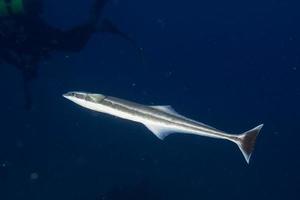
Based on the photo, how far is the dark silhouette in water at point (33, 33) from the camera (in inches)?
348

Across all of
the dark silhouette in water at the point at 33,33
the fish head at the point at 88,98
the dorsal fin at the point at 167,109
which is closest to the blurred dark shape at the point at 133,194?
the dark silhouette in water at the point at 33,33

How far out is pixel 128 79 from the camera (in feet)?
189

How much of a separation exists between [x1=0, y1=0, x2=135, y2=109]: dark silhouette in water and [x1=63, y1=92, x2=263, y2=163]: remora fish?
18.3 ft

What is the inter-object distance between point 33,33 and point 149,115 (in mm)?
6238

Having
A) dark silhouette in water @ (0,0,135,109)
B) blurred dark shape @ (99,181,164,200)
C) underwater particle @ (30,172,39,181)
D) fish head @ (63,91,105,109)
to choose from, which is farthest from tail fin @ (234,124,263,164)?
underwater particle @ (30,172,39,181)

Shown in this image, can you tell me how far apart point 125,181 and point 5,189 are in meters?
5.55

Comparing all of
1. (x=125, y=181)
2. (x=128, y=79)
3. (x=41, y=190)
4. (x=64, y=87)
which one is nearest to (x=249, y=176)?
(x=125, y=181)

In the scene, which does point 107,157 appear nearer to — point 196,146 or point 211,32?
point 196,146

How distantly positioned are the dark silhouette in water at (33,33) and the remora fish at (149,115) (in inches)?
219

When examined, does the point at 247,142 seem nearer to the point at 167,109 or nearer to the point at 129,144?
the point at 167,109

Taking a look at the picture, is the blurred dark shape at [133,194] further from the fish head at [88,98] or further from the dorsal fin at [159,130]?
the fish head at [88,98]

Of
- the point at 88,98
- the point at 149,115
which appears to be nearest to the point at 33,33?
the point at 88,98

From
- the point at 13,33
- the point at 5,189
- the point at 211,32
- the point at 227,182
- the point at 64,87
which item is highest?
the point at 13,33

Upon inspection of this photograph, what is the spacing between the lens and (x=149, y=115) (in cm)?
365
